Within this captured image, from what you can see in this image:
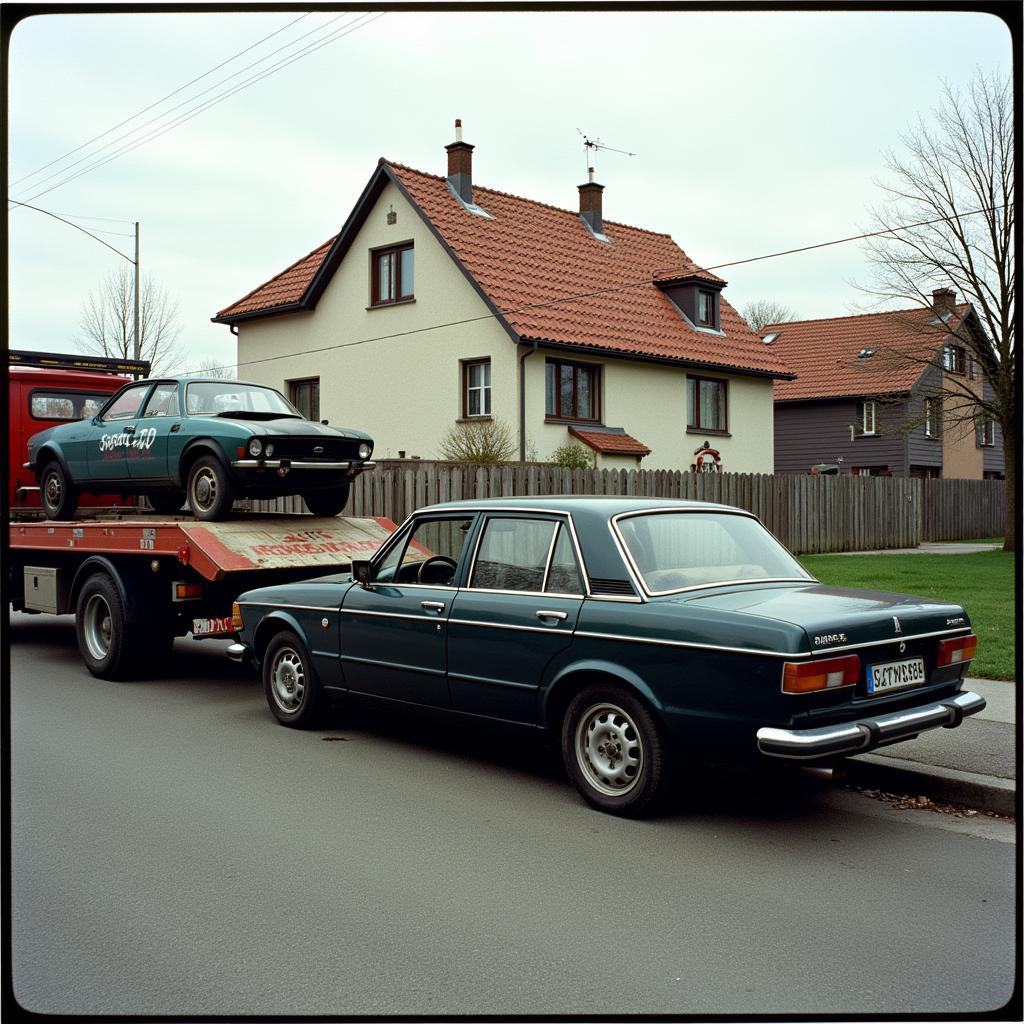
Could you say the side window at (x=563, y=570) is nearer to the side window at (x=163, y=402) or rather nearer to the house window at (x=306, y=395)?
the side window at (x=163, y=402)

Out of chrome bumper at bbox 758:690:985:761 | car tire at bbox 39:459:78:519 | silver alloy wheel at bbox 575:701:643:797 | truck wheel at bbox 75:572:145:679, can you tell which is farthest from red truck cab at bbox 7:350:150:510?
chrome bumper at bbox 758:690:985:761

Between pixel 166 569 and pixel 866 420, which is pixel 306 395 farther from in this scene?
pixel 866 420

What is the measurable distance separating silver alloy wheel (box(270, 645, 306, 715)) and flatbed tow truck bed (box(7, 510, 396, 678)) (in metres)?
1.06

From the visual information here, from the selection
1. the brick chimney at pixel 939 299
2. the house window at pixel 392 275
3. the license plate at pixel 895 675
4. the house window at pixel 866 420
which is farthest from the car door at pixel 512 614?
the house window at pixel 866 420

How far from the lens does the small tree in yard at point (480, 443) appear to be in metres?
22.6

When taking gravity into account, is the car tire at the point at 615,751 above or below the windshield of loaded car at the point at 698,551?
below

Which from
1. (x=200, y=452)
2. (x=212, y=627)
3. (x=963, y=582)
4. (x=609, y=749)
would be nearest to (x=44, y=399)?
(x=200, y=452)

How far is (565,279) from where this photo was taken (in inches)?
1075

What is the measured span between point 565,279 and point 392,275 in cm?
423

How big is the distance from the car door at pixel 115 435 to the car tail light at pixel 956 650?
25.3ft

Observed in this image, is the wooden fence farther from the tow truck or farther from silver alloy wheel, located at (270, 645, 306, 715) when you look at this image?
silver alloy wheel, located at (270, 645, 306, 715)

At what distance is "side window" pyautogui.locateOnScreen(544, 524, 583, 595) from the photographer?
612 centimetres

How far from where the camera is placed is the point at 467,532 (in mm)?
6887

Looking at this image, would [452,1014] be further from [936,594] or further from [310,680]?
[936,594]
